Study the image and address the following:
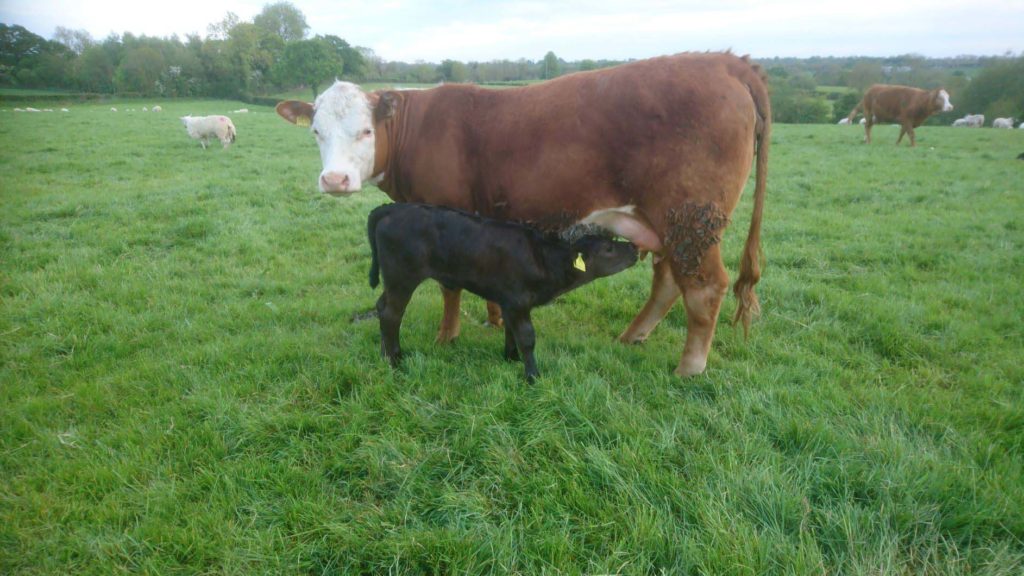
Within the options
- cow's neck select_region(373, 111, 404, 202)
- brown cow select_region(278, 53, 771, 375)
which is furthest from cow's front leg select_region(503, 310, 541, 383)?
cow's neck select_region(373, 111, 404, 202)

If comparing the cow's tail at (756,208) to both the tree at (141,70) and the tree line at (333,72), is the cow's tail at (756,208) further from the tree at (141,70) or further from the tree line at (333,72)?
the tree at (141,70)

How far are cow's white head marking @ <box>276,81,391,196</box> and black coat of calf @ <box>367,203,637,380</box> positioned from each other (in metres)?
0.43

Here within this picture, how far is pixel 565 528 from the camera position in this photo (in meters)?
2.19

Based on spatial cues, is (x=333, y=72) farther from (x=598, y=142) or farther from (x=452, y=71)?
(x=598, y=142)

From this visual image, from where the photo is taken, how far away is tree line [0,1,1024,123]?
2783 centimetres

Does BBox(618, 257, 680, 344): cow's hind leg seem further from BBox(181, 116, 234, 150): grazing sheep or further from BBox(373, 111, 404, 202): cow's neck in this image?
BBox(181, 116, 234, 150): grazing sheep

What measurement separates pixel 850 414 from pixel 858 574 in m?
1.30

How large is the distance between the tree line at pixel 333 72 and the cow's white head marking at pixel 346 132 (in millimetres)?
17001

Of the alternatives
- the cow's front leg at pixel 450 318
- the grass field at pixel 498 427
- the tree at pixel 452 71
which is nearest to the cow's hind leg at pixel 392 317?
the grass field at pixel 498 427

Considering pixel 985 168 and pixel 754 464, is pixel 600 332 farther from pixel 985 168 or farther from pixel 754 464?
pixel 985 168

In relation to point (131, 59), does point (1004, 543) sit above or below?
below

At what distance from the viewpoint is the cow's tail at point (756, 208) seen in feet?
11.1

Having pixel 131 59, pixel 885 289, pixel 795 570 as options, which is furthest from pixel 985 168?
pixel 131 59

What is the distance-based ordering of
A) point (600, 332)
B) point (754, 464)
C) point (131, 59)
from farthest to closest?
1. point (131, 59)
2. point (600, 332)
3. point (754, 464)
